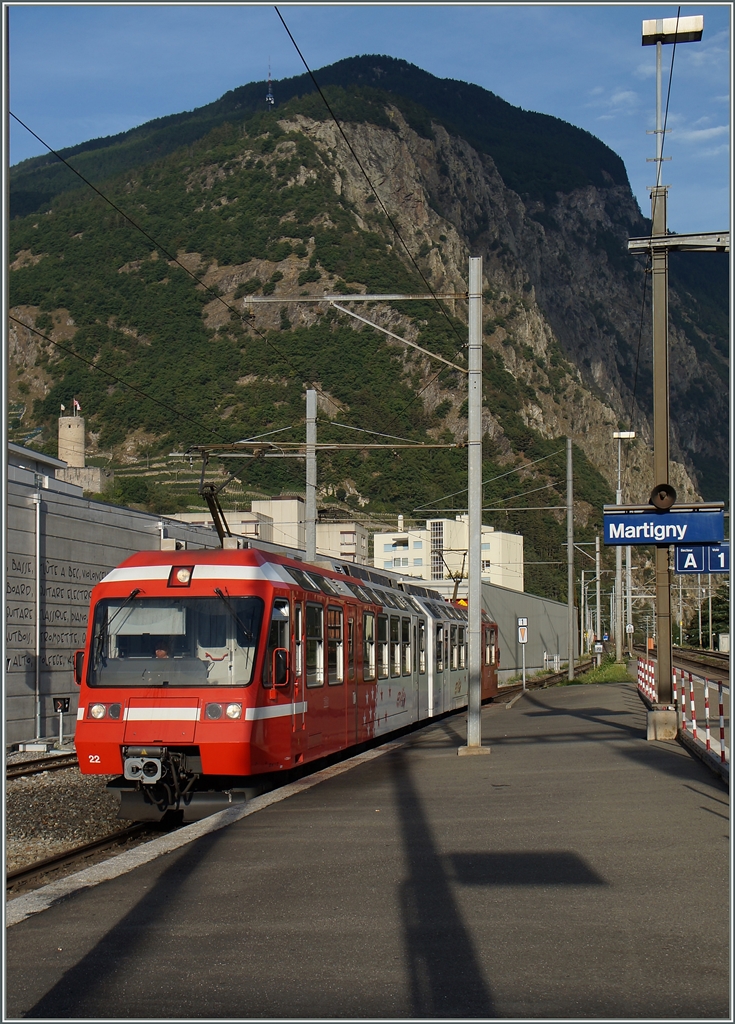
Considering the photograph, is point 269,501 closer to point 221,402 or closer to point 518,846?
point 221,402

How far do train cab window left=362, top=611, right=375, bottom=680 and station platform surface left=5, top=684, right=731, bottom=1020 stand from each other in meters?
5.84

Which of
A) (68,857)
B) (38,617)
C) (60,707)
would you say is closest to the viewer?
(68,857)

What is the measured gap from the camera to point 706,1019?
4984 mm

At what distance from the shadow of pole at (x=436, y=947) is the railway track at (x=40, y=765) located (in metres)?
9.05

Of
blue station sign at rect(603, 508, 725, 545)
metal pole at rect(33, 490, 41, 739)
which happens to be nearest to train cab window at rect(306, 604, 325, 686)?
blue station sign at rect(603, 508, 725, 545)

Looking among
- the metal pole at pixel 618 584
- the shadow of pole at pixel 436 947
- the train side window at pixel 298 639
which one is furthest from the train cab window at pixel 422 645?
the metal pole at pixel 618 584

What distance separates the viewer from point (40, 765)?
58.7ft

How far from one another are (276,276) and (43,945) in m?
167

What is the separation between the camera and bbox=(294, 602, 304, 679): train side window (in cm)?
1355

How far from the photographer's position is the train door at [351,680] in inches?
650

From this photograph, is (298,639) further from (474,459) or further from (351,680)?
(474,459)

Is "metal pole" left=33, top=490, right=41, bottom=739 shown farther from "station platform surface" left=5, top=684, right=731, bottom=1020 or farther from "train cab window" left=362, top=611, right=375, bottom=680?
"station platform surface" left=5, top=684, right=731, bottom=1020

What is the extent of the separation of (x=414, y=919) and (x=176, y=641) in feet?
20.6

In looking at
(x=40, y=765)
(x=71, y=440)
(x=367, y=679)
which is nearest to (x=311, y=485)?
(x=367, y=679)
